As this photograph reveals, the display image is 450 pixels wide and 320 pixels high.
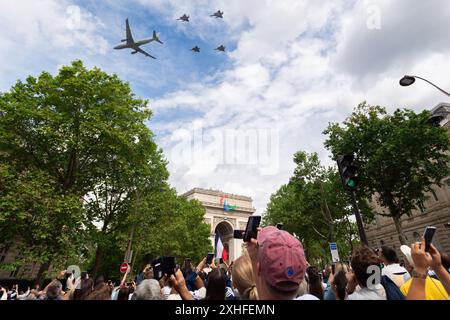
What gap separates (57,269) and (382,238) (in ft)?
127

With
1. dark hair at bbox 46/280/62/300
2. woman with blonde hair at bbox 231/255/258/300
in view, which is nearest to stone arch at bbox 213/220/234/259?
dark hair at bbox 46/280/62/300

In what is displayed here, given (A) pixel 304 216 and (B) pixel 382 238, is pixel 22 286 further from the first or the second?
(B) pixel 382 238

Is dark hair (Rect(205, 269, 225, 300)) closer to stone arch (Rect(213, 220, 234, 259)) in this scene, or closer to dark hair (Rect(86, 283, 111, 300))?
dark hair (Rect(86, 283, 111, 300))

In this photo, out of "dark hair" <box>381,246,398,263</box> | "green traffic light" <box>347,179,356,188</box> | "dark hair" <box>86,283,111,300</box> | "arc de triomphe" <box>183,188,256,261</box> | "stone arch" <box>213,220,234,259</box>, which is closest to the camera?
"dark hair" <box>86,283,111,300</box>

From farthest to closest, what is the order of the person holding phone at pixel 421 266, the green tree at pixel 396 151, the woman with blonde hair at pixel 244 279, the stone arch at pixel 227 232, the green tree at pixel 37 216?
the stone arch at pixel 227 232 < the green tree at pixel 396 151 < the green tree at pixel 37 216 < the woman with blonde hair at pixel 244 279 < the person holding phone at pixel 421 266

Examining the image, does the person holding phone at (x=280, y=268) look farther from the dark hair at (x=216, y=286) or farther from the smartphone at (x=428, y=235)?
the dark hair at (x=216, y=286)

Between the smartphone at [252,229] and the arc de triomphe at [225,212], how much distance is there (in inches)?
2476

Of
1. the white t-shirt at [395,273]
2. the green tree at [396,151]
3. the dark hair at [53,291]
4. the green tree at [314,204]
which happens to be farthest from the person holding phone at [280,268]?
the green tree at [314,204]

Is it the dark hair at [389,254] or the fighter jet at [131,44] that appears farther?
the fighter jet at [131,44]

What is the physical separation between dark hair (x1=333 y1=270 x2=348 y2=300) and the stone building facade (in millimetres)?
24433

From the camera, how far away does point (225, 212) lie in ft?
221

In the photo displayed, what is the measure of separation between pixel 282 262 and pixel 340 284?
7.86ft

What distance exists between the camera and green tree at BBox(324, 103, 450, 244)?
770 inches

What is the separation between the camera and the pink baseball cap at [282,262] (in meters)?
1.84
